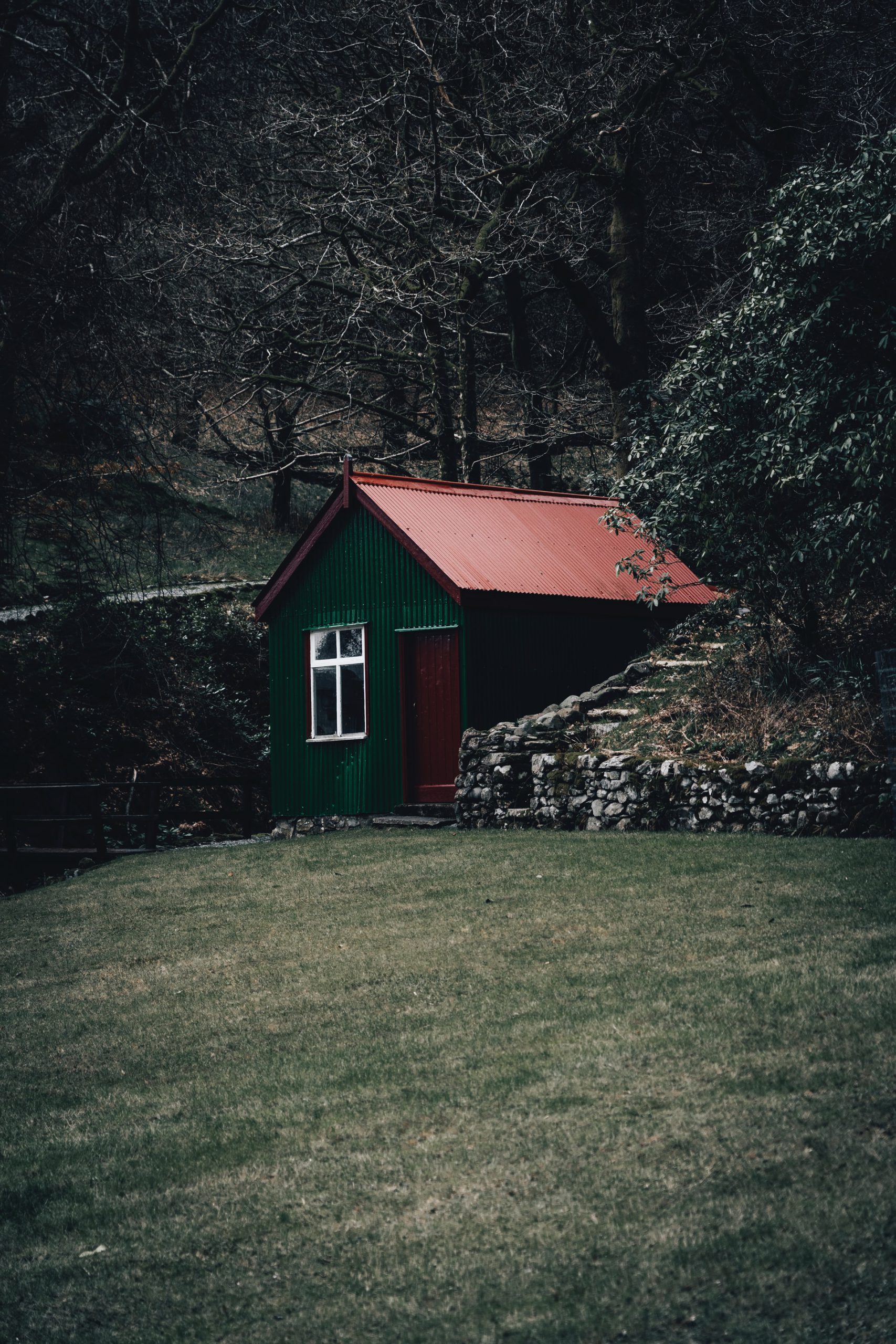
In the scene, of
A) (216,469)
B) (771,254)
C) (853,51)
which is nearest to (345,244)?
(853,51)

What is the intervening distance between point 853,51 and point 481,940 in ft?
69.5

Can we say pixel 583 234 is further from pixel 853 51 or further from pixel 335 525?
pixel 335 525

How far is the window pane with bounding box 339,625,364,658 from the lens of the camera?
20156 millimetres

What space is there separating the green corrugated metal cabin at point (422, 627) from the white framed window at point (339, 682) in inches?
1.0

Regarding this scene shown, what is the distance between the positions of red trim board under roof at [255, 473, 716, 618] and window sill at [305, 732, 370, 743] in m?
2.40

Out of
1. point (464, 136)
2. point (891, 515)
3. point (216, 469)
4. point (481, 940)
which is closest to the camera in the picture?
point (481, 940)

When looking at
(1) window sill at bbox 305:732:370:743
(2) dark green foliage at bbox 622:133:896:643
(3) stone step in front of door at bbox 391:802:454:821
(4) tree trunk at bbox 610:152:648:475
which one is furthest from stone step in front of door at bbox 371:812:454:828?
(4) tree trunk at bbox 610:152:648:475

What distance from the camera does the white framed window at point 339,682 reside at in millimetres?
20062

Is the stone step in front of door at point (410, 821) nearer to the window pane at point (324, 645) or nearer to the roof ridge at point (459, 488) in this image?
the window pane at point (324, 645)

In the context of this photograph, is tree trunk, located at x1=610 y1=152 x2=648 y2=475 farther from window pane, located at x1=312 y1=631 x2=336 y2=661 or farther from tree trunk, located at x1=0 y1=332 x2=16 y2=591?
tree trunk, located at x1=0 y1=332 x2=16 y2=591

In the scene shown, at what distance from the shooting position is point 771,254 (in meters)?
14.7

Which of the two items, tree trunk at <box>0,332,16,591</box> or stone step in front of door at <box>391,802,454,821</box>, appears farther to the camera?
stone step in front of door at <box>391,802,454,821</box>

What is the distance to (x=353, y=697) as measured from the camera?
20156 millimetres

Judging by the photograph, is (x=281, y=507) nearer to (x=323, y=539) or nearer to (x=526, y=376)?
(x=526, y=376)
